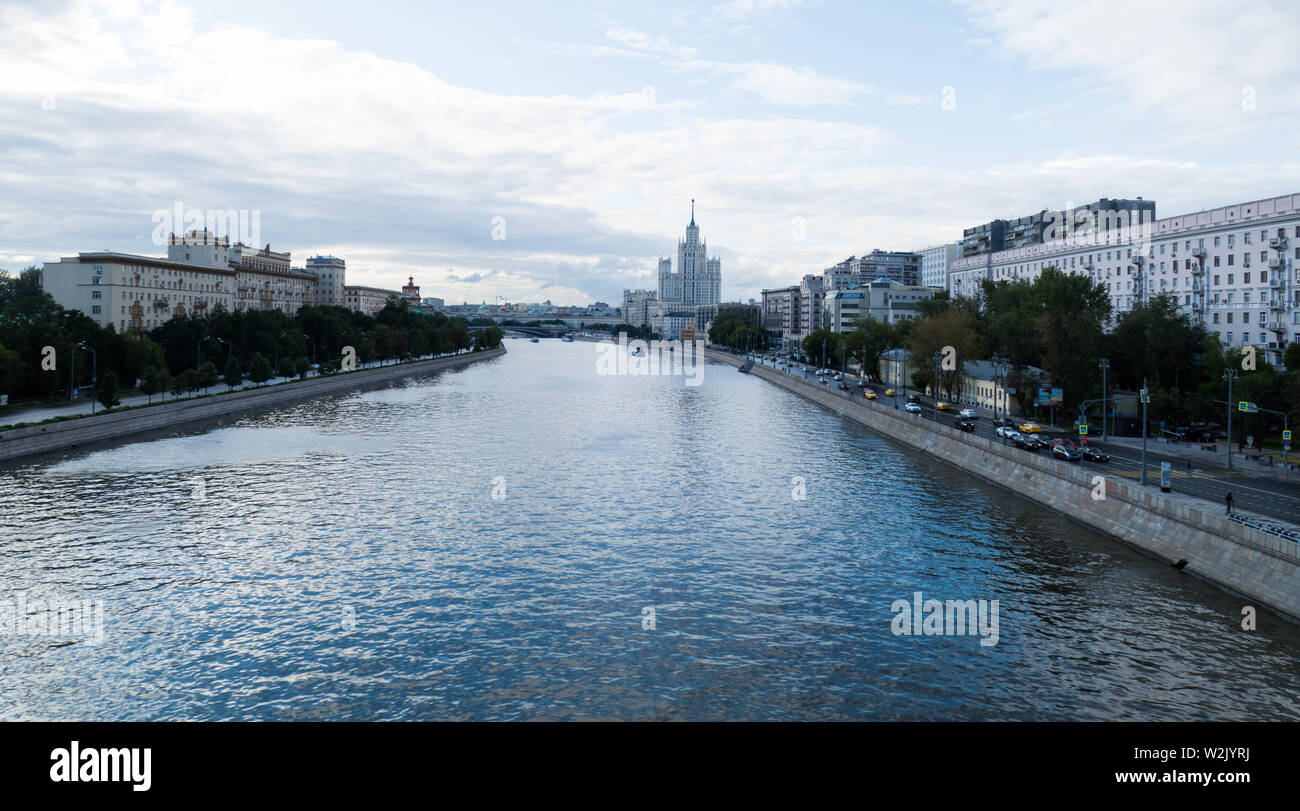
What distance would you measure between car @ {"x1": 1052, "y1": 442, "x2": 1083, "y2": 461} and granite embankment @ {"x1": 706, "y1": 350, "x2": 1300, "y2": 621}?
296 cm

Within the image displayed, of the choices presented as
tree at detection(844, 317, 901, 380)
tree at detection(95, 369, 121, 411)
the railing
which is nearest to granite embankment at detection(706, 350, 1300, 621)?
the railing

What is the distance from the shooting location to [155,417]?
64188 millimetres

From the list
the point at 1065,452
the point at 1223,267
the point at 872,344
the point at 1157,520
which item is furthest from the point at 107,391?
the point at 1223,267

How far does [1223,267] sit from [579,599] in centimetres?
7432

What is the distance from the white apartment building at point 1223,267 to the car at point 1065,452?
30.3 meters

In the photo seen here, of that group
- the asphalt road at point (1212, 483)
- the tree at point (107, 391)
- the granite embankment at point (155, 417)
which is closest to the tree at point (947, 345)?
the asphalt road at point (1212, 483)

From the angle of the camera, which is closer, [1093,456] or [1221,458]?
[1093,456]

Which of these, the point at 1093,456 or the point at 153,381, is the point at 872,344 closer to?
the point at 1093,456

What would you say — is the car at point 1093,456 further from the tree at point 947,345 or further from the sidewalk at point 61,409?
the sidewalk at point 61,409

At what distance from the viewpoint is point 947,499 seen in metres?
42.9

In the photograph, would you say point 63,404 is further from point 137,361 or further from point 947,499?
point 947,499

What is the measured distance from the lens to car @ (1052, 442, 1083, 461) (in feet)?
152

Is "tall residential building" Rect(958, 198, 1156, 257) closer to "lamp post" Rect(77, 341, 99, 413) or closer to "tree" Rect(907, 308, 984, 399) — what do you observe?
"tree" Rect(907, 308, 984, 399)
